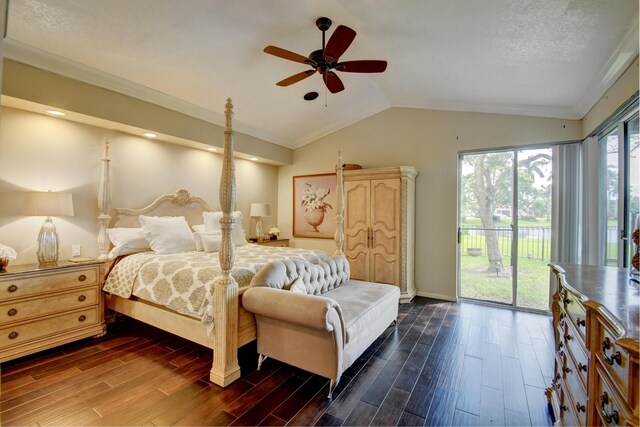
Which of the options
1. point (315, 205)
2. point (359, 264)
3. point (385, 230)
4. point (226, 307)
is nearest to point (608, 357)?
point (226, 307)

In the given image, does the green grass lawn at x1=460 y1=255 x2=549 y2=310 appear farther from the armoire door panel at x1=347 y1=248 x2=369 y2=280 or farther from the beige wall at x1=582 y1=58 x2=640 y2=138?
the beige wall at x1=582 y1=58 x2=640 y2=138

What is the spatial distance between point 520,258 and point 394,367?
9.28 ft

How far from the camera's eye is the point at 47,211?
2869 millimetres

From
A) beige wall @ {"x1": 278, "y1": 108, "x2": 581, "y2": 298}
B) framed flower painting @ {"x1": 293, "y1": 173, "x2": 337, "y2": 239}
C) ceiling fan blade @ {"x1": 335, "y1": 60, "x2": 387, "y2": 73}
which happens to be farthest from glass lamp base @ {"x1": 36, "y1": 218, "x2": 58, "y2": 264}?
beige wall @ {"x1": 278, "y1": 108, "x2": 581, "y2": 298}

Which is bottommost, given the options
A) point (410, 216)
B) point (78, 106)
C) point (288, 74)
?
point (410, 216)

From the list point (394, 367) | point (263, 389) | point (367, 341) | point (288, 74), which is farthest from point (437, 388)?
point (288, 74)

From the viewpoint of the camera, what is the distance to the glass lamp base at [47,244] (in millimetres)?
2938

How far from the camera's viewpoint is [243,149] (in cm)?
507

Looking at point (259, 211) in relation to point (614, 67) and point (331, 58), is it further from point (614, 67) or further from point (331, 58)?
point (614, 67)

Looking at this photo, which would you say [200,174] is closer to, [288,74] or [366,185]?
[288,74]

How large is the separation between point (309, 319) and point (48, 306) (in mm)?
2548

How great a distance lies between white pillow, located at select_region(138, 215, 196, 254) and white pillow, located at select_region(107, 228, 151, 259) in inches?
4.1

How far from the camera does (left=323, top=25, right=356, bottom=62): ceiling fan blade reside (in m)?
2.36

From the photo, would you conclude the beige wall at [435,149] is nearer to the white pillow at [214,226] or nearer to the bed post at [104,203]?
the white pillow at [214,226]
